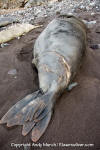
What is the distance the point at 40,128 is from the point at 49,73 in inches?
34.6

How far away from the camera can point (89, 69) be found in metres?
2.90

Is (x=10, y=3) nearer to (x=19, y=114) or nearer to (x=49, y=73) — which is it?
(x=49, y=73)

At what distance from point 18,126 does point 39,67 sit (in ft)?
3.47

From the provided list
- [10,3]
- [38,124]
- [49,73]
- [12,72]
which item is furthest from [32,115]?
[10,3]

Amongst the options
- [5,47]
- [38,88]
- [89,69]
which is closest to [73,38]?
[89,69]

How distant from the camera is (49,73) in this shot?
2.44 meters

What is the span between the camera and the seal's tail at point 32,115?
1.77 m

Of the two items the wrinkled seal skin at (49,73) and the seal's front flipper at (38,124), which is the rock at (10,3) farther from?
the seal's front flipper at (38,124)

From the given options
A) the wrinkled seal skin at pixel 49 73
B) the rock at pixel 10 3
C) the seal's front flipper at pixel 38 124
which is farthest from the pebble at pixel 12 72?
the rock at pixel 10 3

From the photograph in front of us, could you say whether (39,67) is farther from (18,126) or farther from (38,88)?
(18,126)

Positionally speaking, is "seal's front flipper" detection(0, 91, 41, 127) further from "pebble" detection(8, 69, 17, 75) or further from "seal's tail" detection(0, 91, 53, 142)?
"pebble" detection(8, 69, 17, 75)

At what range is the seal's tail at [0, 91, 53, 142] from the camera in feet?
5.82

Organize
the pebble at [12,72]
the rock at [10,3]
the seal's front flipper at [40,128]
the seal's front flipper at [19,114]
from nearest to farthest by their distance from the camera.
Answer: the seal's front flipper at [40,128]
the seal's front flipper at [19,114]
the pebble at [12,72]
the rock at [10,3]

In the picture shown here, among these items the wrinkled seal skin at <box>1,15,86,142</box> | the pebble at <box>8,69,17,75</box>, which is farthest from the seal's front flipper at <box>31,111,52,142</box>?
the pebble at <box>8,69,17,75</box>
